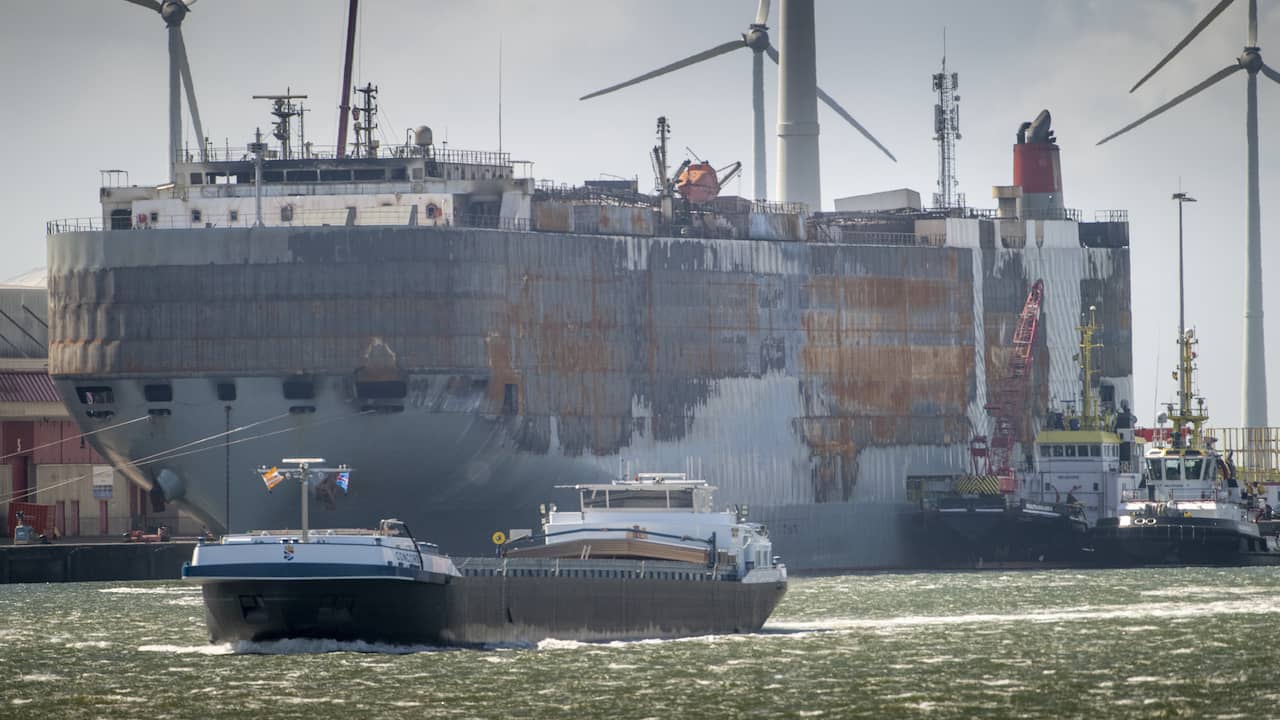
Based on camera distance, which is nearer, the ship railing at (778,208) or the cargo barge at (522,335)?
the cargo barge at (522,335)

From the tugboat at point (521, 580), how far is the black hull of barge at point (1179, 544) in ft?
158

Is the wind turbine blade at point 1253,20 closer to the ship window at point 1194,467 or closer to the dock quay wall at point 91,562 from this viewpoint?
the ship window at point 1194,467

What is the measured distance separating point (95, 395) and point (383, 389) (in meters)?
14.8

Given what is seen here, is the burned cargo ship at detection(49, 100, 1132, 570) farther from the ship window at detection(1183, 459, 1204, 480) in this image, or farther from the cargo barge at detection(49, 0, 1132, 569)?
the ship window at detection(1183, 459, 1204, 480)

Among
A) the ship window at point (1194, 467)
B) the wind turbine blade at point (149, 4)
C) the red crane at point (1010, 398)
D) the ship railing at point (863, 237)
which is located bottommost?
the ship window at point (1194, 467)

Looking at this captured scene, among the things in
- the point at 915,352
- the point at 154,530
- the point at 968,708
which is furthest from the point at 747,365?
the point at 968,708

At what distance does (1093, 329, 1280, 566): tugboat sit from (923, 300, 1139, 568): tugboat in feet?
8.82

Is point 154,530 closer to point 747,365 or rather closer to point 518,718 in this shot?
point 747,365

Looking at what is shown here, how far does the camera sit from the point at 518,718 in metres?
61.9

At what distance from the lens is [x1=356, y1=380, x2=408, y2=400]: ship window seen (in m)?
125

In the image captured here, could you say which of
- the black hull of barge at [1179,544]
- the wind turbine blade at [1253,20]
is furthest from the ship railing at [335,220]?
the wind turbine blade at [1253,20]

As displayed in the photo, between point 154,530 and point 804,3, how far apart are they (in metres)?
54.5

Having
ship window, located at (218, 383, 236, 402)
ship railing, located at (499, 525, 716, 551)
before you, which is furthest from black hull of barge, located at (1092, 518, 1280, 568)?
ship railing, located at (499, 525, 716, 551)

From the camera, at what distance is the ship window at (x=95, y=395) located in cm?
12763
